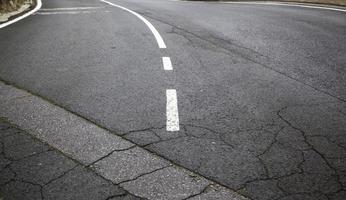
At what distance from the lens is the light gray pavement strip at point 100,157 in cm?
395

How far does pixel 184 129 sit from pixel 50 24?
825cm

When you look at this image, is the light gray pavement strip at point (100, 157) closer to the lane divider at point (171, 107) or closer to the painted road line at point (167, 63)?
the lane divider at point (171, 107)

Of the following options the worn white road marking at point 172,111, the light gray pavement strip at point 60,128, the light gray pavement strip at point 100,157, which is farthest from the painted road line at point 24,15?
the worn white road marking at point 172,111

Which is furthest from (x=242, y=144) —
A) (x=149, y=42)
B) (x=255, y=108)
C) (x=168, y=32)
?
(x=168, y=32)

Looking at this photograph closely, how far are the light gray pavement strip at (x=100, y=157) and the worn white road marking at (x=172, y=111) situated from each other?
2.22 feet

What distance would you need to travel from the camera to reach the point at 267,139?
490cm

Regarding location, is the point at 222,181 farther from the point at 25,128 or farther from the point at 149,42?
the point at 149,42

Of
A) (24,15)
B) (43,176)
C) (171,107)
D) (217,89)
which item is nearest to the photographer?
(43,176)

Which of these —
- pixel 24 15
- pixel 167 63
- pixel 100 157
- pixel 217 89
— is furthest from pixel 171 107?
pixel 24 15

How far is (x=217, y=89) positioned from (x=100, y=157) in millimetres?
2706

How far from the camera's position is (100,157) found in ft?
14.7

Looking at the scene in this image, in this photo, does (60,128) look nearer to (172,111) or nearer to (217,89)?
(172,111)

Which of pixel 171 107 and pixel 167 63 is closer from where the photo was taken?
pixel 171 107

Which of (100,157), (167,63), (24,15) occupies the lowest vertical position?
(100,157)
